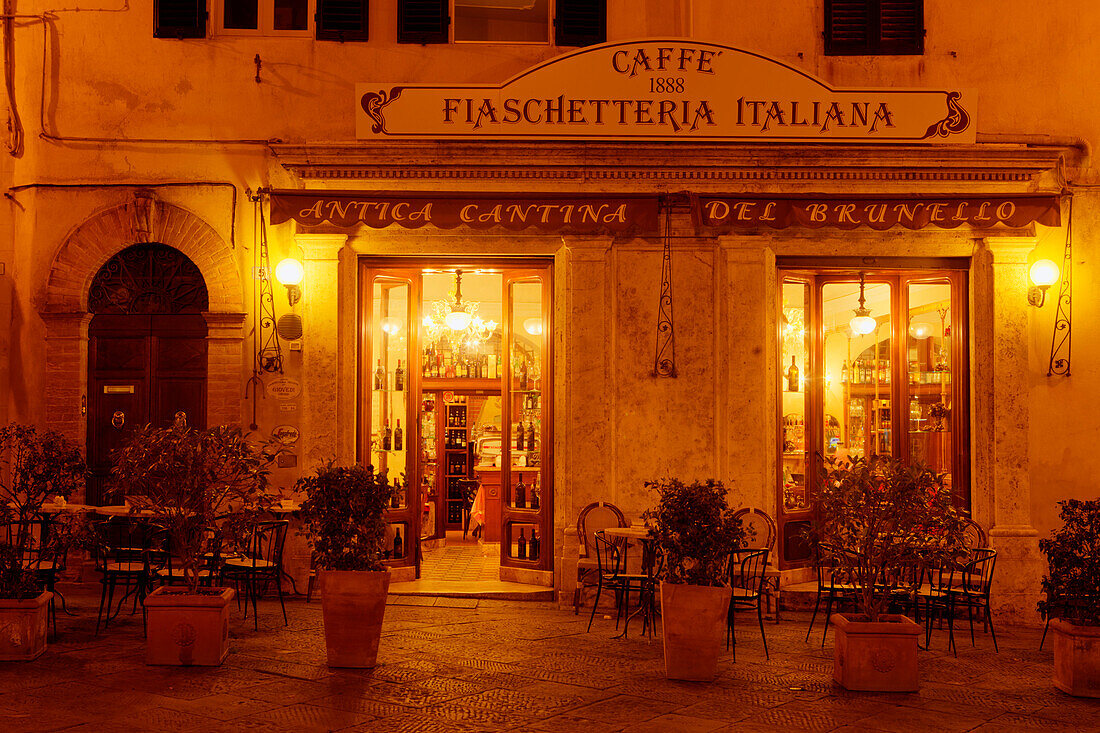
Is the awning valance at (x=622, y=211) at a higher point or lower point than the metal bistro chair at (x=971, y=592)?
higher

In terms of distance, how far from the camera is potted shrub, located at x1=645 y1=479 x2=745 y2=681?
22.5 feet

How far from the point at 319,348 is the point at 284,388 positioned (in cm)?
50

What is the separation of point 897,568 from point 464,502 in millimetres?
7522

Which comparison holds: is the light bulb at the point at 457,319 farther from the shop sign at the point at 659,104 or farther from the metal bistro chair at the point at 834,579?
the metal bistro chair at the point at 834,579

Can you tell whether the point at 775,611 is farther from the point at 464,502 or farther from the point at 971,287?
the point at 464,502

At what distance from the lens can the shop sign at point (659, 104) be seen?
9633mm

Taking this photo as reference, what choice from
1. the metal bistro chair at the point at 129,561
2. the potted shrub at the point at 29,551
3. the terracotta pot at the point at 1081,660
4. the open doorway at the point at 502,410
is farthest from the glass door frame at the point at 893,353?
the potted shrub at the point at 29,551

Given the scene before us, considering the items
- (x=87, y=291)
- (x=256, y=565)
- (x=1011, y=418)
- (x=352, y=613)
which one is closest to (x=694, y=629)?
(x=352, y=613)

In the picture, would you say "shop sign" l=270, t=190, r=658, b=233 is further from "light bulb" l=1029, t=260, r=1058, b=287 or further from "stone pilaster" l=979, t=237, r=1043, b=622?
"light bulb" l=1029, t=260, r=1058, b=287

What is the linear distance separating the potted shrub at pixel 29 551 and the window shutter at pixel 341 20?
181 inches

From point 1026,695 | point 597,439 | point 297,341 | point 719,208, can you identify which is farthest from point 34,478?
point 1026,695

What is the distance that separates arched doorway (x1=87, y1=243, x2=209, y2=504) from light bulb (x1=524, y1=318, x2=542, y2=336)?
3.14 metres

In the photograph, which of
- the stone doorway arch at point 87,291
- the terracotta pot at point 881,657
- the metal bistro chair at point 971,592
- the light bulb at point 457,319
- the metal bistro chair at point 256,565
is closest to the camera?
the terracotta pot at point 881,657

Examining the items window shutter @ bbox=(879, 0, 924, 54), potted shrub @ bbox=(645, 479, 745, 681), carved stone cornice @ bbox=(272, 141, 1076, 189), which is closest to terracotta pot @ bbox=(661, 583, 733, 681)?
potted shrub @ bbox=(645, 479, 745, 681)
